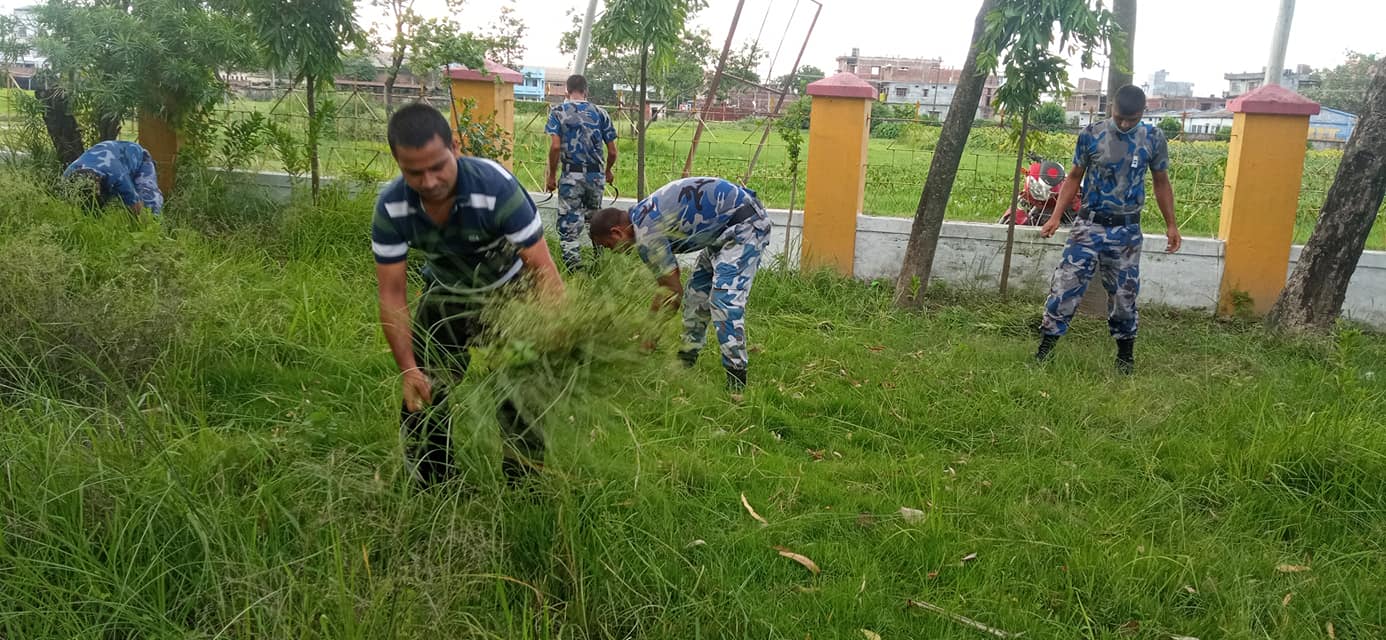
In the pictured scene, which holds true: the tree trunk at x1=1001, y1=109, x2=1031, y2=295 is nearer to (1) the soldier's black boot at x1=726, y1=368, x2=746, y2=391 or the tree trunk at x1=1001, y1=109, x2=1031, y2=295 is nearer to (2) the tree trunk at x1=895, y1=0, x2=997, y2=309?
(2) the tree trunk at x1=895, y1=0, x2=997, y2=309

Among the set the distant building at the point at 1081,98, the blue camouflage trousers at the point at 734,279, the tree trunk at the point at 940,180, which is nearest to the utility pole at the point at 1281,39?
the distant building at the point at 1081,98

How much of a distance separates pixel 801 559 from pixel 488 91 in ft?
22.1

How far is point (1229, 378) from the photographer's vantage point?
5.27 metres

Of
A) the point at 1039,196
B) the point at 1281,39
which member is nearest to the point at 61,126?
the point at 1039,196

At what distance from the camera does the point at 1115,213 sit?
216 inches

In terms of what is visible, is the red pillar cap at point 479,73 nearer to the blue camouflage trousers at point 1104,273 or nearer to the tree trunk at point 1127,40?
the tree trunk at point 1127,40

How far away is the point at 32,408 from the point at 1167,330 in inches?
258

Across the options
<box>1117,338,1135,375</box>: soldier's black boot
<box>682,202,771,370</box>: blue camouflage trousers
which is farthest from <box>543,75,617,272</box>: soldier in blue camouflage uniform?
<box>1117,338,1135,375</box>: soldier's black boot

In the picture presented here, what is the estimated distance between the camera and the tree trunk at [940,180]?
6539mm

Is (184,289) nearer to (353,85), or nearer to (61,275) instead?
(61,275)

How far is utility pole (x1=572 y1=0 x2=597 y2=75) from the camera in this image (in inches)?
366

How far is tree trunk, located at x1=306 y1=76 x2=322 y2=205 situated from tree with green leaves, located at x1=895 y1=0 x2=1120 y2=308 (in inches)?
182

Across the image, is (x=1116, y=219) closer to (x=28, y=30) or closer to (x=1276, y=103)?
(x=1276, y=103)

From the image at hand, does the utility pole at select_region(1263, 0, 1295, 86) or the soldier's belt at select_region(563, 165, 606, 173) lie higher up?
the utility pole at select_region(1263, 0, 1295, 86)
